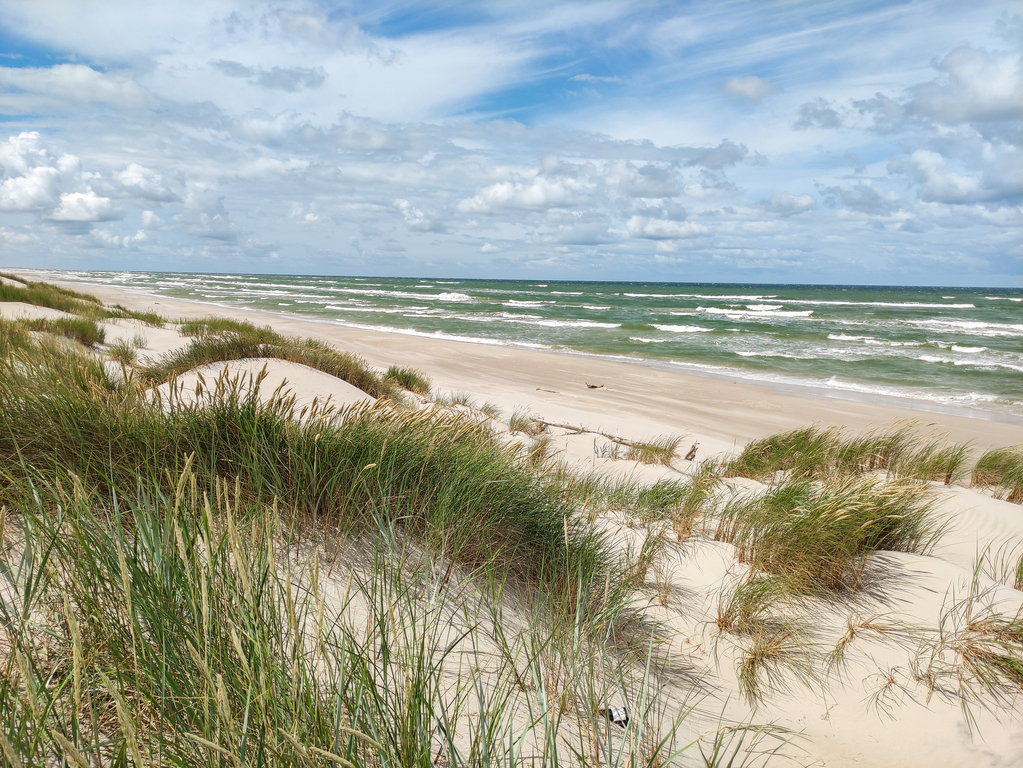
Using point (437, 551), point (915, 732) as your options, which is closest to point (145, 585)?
point (437, 551)

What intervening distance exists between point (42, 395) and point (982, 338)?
39848mm

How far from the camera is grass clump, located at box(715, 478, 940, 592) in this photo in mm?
3684

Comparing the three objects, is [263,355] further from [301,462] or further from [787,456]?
[787,456]

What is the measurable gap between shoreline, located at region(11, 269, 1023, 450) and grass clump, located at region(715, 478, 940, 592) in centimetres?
491

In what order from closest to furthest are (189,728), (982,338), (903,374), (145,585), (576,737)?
(189,728)
(145,585)
(576,737)
(903,374)
(982,338)

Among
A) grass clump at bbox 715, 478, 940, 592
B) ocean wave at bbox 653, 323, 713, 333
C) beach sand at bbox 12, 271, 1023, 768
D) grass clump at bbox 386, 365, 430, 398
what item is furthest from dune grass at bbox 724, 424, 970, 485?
ocean wave at bbox 653, 323, 713, 333

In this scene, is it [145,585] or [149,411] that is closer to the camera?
[145,585]

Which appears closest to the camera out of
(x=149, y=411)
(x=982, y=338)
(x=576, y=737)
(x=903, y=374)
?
(x=576, y=737)

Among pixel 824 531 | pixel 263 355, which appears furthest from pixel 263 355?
pixel 824 531

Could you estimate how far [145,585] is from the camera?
1.64 m

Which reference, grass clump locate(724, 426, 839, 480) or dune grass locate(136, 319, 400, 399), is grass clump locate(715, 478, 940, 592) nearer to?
grass clump locate(724, 426, 839, 480)

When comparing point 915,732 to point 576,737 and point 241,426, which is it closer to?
point 576,737

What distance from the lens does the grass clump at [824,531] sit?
368 cm

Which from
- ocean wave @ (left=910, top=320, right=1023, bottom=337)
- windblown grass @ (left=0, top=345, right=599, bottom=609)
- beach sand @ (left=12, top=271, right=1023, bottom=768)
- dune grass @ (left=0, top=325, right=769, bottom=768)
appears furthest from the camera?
ocean wave @ (left=910, top=320, right=1023, bottom=337)
